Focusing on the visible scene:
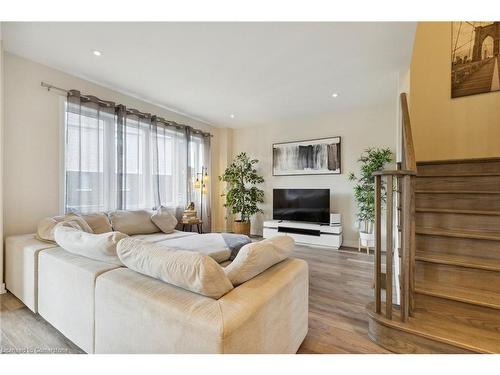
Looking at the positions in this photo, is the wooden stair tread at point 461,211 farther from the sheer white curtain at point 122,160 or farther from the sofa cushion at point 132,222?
the sheer white curtain at point 122,160

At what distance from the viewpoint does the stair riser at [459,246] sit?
1.82 meters

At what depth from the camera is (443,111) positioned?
3441 millimetres

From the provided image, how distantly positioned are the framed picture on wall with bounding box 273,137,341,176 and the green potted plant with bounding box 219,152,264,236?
1.79 ft

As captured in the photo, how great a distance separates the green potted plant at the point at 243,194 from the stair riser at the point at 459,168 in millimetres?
3248

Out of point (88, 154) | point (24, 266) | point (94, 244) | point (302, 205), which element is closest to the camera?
point (94, 244)

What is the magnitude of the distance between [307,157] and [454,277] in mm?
3566

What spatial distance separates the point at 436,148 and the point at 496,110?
76 centimetres

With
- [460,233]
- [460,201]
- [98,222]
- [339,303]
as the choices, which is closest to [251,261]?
[339,303]

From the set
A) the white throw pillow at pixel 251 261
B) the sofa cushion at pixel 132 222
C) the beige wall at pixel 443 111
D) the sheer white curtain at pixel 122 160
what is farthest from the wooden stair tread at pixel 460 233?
the sheer white curtain at pixel 122 160

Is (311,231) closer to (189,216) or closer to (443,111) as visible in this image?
(189,216)

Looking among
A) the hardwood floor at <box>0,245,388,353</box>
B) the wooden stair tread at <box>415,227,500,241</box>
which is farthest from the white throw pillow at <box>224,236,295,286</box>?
the wooden stair tread at <box>415,227,500,241</box>

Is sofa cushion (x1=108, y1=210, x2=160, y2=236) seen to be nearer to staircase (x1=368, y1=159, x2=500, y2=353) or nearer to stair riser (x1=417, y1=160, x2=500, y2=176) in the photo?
staircase (x1=368, y1=159, x2=500, y2=353)
